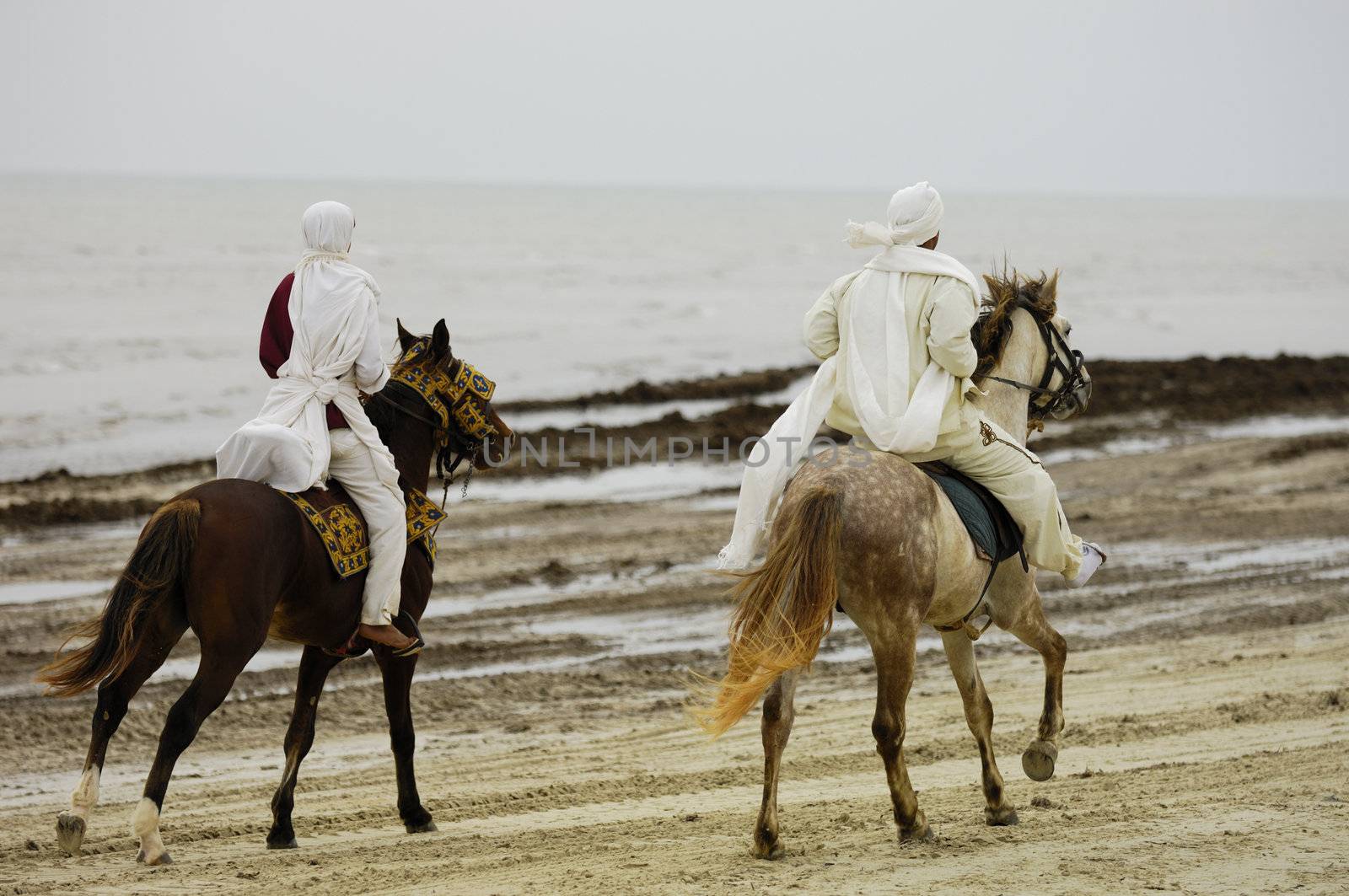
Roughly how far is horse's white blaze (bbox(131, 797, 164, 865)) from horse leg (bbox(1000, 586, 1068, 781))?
380cm

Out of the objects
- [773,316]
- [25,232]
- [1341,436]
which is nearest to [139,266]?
[25,232]

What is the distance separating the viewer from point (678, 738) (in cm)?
829

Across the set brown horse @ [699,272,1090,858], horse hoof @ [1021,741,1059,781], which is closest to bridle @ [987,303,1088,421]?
brown horse @ [699,272,1090,858]

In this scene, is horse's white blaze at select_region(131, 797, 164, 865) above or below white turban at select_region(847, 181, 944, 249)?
below

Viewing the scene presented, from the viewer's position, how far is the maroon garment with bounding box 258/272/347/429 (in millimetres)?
6492

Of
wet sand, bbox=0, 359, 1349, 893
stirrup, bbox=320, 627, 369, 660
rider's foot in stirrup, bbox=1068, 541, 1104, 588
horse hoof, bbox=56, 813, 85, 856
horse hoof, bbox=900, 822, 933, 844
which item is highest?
rider's foot in stirrup, bbox=1068, 541, 1104, 588

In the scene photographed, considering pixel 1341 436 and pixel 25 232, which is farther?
pixel 25 232

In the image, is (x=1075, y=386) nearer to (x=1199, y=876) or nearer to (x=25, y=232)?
(x=1199, y=876)

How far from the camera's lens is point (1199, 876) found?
522 centimetres

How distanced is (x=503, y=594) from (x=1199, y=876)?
7252 mm

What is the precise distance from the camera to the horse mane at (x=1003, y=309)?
6.66 metres

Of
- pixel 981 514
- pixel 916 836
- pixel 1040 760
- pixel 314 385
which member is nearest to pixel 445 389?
pixel 314 385

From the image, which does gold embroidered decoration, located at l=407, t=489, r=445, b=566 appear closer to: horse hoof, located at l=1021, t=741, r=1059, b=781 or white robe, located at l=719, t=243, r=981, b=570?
white robe, located at l=719, t=243, r=981, b=570

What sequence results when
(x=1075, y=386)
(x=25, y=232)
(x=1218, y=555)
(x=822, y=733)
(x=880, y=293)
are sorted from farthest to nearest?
(x=25, y=232) < (x=1218, y=555) < (x=822, y=733) < (x=1075, y=386) < (x=880, y=293)
